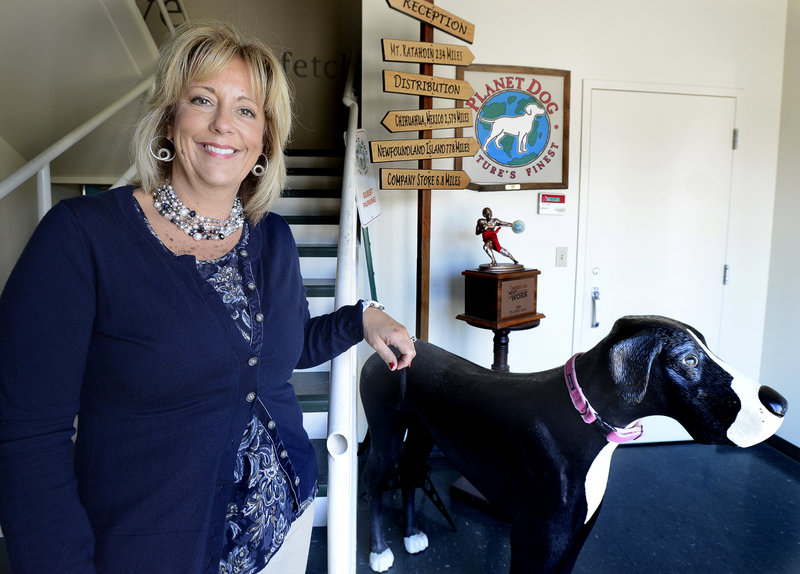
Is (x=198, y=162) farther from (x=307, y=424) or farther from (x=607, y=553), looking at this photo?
(x=607, y=553)

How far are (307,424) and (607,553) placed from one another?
1.40 m

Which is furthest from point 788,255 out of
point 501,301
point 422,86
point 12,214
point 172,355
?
point 12,214

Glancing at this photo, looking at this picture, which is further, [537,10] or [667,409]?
[537,10]

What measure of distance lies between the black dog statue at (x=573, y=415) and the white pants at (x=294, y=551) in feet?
1.97

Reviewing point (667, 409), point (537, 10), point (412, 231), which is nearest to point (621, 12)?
point (537, 10)

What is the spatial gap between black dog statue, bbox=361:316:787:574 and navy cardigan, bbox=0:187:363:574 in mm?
771

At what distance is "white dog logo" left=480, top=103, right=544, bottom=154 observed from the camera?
113 inches

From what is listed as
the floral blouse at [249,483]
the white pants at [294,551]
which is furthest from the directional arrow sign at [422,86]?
the white pants at [294,551]

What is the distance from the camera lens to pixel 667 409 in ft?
3.89


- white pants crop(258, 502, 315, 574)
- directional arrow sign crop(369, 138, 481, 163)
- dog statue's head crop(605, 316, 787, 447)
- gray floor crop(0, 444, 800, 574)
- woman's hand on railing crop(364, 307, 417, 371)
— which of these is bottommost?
gray floor crop(0, 444, 800, 574)

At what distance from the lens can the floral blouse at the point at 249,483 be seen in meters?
0.80

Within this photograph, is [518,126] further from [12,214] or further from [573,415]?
[12,214]

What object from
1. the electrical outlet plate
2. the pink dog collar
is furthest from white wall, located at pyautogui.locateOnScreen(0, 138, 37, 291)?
the electrical outlet plate

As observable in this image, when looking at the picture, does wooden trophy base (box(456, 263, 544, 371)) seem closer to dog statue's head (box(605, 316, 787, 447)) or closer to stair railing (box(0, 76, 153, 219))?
dog statue's head (box(605, 316, 787, 447))
